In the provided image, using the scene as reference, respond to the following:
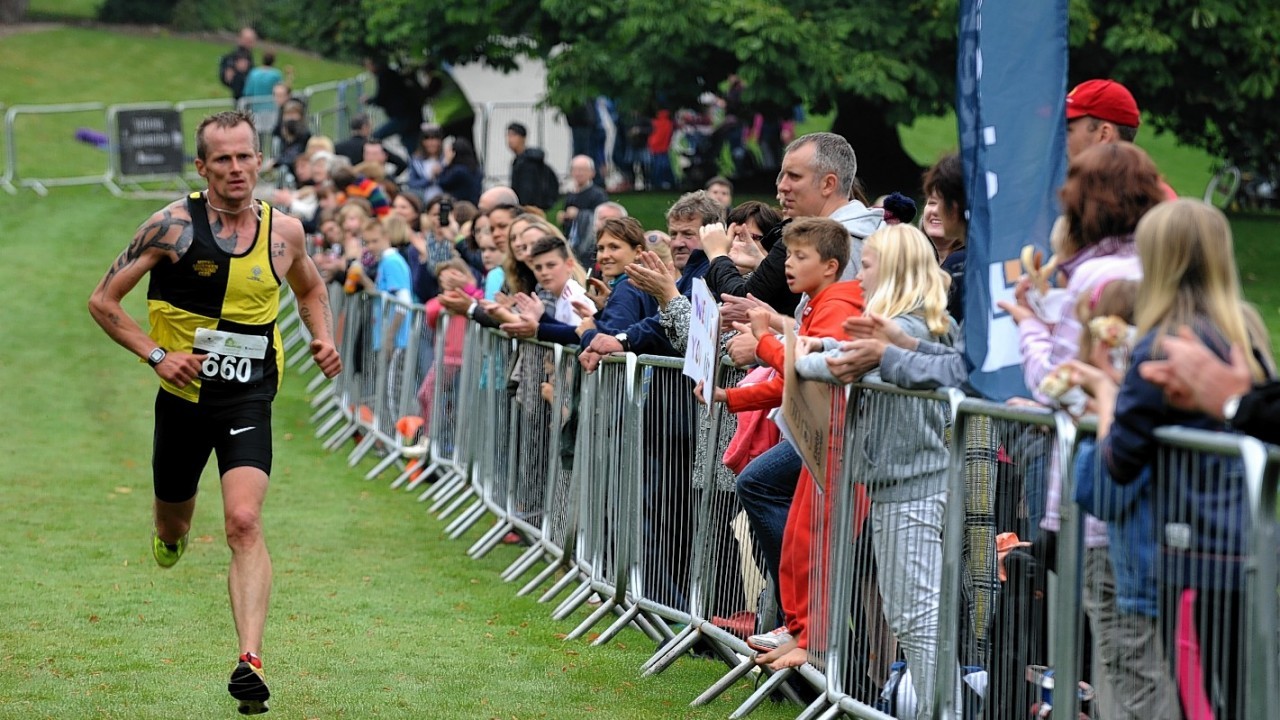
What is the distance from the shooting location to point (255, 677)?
6625 mm

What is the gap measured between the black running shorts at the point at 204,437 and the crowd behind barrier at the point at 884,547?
1.90 metres

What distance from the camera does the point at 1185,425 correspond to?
439 centimetres

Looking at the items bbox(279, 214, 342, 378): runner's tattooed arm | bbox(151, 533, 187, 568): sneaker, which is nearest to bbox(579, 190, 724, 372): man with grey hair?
bbox(279, 214, 342, 378): runner's tattooed arm

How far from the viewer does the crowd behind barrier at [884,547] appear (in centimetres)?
423

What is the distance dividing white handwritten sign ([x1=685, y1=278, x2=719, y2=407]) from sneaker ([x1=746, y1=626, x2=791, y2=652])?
0.97 meters

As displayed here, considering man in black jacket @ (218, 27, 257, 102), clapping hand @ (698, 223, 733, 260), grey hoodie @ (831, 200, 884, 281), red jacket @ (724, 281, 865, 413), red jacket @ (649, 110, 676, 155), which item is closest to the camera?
red jacket @ (724, 281, 865, 413)

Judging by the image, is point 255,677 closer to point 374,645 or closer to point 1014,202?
point 374,645

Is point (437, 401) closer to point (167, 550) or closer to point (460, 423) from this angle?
point (460, 423)

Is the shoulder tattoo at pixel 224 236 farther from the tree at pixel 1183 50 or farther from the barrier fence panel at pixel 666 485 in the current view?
the tree at pixel 1183 50

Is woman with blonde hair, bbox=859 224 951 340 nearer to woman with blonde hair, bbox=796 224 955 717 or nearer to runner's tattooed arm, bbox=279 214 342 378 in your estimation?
woman with blonde hair, bbox=796 224 955 717

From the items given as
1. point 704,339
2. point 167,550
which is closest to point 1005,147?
point 704,339

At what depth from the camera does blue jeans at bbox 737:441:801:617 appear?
23.8ft

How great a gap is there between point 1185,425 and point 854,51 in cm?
1817

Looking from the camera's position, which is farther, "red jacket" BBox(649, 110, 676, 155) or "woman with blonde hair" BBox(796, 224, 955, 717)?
"red jacket" BBox(649, 110, 676, 155)
